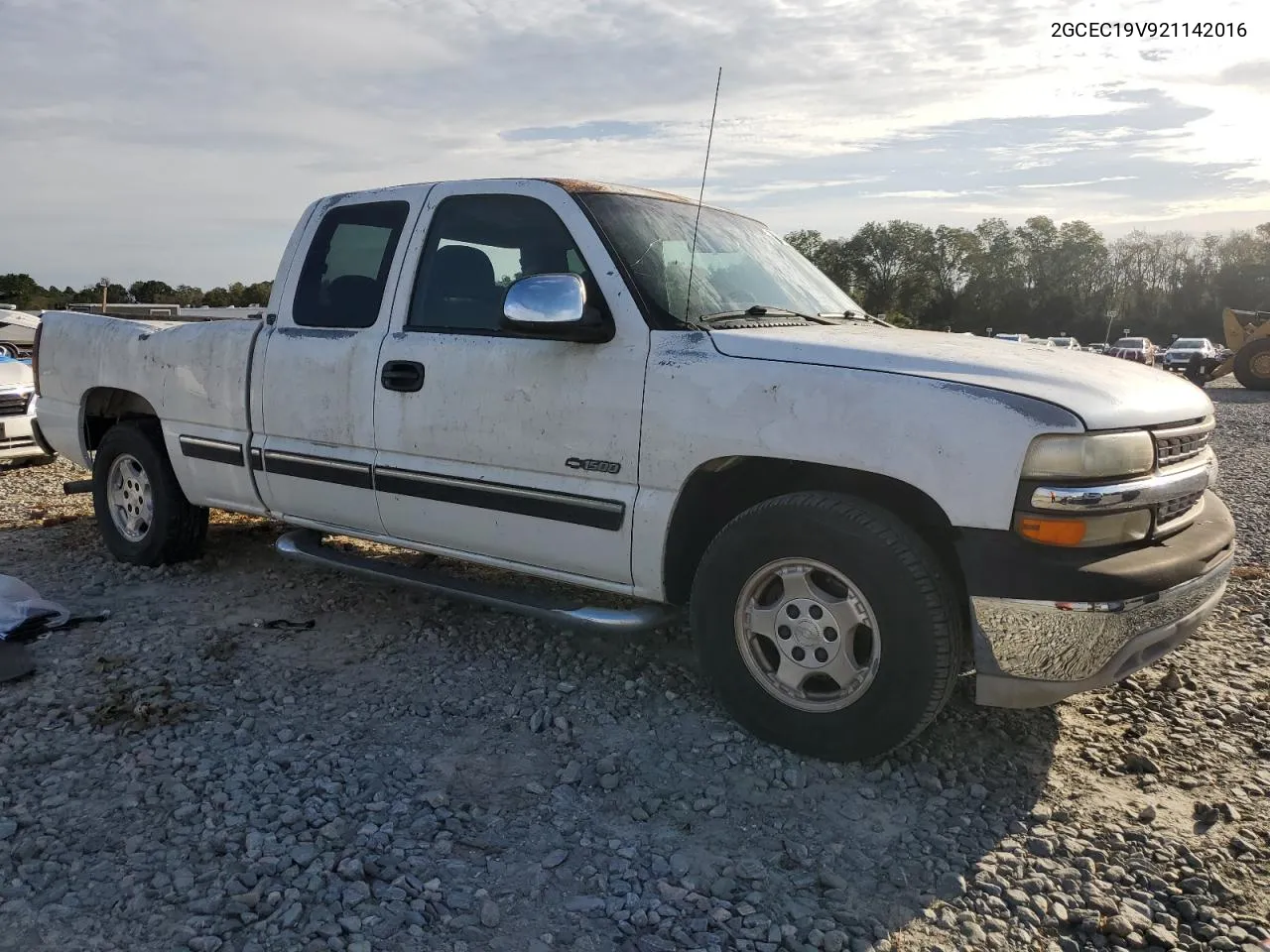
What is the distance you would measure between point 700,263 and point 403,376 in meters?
1.32

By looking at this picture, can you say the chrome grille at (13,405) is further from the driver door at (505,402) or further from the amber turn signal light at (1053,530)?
the amber turn signal light at (1053,530)

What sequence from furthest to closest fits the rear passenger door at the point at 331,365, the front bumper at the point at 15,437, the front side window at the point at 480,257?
the front bumper at the point at 15,437 < the rear passenger door at the point at 331,365 < the front side window at the point at 480,257

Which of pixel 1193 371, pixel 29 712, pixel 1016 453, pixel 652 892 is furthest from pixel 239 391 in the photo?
pixel 1193 371

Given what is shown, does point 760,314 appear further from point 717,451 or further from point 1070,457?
point 1070,457

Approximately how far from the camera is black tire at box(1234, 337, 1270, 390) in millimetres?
26672

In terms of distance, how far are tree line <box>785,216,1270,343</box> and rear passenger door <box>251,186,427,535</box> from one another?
68964 millimetres

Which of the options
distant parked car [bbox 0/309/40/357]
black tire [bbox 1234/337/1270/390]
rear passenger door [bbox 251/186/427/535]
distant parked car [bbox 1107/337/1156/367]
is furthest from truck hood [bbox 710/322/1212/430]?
distant parked car [bbox 1107/337/1156/367]

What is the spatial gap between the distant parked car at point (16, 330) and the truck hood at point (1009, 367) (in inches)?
575

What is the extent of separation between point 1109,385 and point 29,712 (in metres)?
3.90

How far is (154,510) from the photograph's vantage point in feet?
17.5

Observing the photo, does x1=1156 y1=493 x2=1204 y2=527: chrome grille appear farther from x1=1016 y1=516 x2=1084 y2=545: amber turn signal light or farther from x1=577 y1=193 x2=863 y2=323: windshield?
x1=577 y1=193 x2=863 y2=323: windshield

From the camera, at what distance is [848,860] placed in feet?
9.09

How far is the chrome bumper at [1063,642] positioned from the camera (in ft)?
9.25

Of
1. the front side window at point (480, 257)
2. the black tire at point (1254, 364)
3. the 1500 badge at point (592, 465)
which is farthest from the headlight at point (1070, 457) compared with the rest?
the black tire at point (1254, 364)
